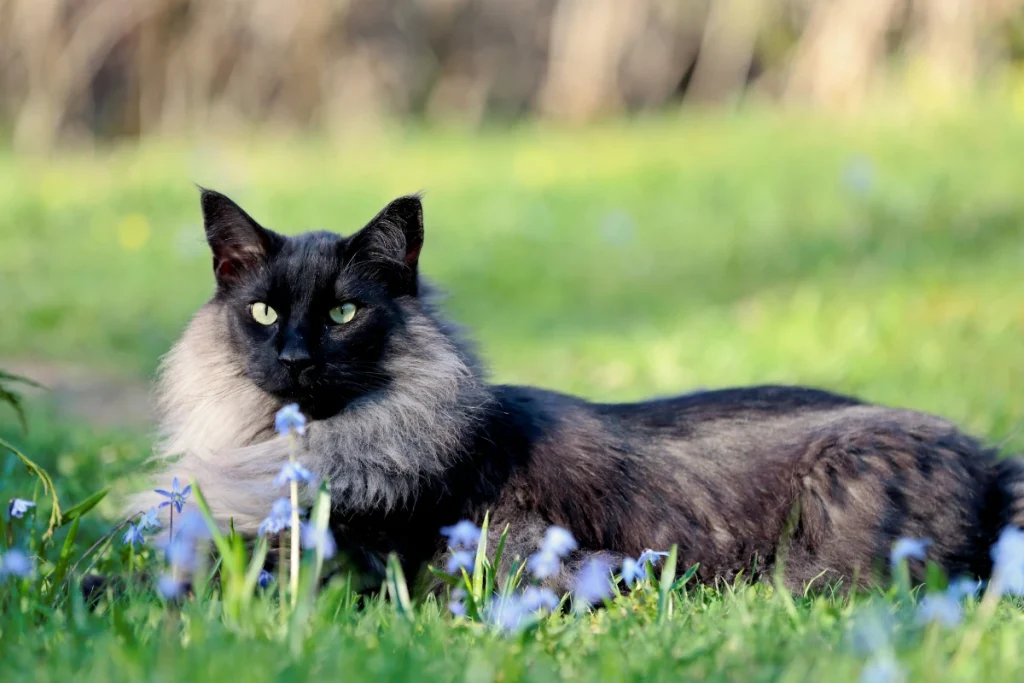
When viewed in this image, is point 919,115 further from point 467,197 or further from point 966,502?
point 966,502

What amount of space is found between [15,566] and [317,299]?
100 cm

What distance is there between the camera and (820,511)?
3020 millimetres

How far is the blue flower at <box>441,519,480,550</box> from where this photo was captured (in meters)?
2.46

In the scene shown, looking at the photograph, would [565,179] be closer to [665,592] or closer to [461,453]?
[461,453]

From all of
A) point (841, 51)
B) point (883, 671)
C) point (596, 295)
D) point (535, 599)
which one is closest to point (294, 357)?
point (535, 599)

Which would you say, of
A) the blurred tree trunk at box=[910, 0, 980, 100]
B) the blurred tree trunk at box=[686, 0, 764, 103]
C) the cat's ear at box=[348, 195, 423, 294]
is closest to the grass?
the cat's ear at box=[348, 195, 423, 294]

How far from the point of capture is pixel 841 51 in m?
11.8

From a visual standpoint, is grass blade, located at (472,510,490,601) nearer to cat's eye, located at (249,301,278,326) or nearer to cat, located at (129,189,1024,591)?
cat, located at (129,189,1024,591)

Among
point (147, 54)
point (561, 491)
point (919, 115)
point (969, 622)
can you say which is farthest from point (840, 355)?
point (147, 54)

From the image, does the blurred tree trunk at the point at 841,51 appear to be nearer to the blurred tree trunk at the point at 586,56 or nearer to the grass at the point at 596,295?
the grass at the point at 596,295

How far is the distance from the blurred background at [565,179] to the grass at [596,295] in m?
0.04

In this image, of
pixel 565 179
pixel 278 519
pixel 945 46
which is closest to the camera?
pixel 278 519

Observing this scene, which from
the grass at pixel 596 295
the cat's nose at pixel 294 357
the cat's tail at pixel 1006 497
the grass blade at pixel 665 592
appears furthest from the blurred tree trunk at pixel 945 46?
the grass blade at pixel 665 592

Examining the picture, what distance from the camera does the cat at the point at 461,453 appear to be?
2.86 meters
